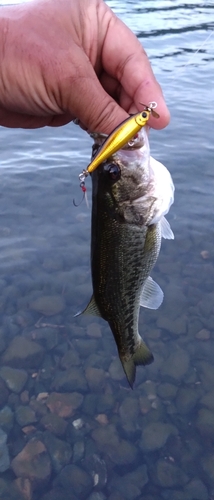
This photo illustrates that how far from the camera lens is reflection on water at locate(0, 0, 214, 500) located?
4.03 meters

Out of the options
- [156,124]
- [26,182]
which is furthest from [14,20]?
[26,182]

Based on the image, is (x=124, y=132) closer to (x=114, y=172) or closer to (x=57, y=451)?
(x=114, y=172)

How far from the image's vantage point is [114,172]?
240cm

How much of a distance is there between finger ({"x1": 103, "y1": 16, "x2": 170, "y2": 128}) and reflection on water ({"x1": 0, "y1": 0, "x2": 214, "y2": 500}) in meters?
2.97

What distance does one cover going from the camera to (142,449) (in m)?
4.17

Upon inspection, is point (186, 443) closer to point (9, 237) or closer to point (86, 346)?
point (86, 346)

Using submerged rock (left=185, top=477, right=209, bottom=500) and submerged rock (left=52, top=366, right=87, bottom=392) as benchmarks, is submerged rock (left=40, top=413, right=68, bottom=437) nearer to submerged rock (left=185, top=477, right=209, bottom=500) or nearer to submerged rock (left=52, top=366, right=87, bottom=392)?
submerged rock (left=52, top=366, right=87, bottom=392)

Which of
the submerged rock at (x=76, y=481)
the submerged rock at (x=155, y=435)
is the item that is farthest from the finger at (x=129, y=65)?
the submerged rock at (x=76, y=481)

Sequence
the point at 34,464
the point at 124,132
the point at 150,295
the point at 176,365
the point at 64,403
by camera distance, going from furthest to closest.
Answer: the point at 176,365 → the point at 64,403 → the point at 34,464 → the point at 150,295 → the point at 124,132

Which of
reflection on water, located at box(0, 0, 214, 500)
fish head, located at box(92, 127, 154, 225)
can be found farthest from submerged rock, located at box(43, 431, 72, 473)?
fish head, located at box(92, 127, 154, 225)

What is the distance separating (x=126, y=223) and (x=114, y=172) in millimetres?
285

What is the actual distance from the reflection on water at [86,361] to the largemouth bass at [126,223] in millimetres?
1919

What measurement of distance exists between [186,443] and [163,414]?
346mm

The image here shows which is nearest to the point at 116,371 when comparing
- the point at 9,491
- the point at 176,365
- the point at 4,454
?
the point at 176,365
